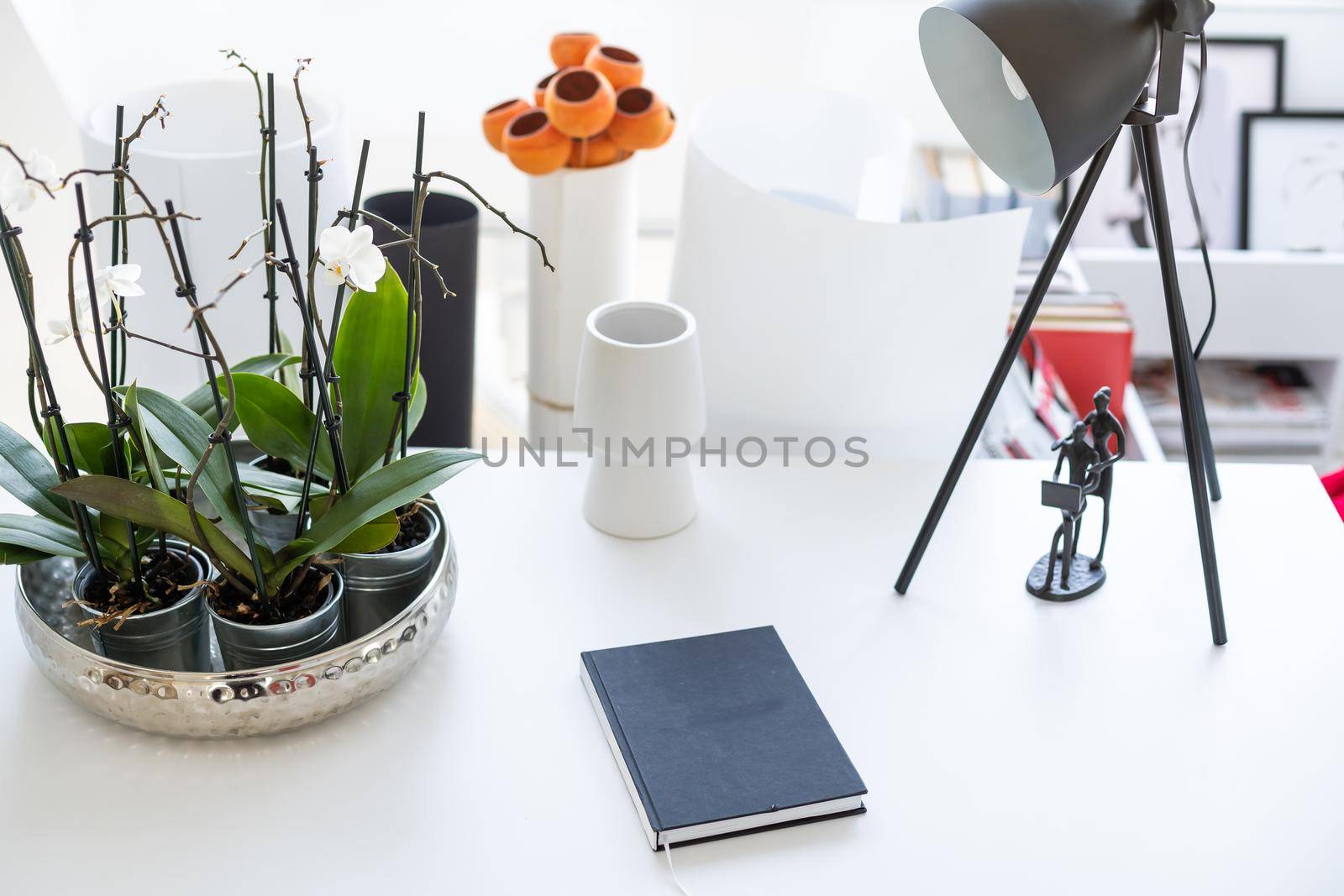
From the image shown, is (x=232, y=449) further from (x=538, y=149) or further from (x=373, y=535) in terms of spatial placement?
(x=538, y=149)

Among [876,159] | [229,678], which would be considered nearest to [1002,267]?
[876,159]

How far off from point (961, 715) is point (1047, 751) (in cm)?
6

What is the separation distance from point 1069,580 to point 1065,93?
45 cm

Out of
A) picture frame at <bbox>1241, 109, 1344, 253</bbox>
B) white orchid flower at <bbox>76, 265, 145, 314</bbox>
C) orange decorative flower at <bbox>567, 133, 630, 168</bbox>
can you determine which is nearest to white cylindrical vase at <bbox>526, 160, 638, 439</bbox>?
orange decorative flower at <bbox>567, 133, 630, 168</bbox>

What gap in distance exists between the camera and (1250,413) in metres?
2.17

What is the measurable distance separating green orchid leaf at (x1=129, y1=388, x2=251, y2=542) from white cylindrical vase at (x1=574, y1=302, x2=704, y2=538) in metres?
0.30

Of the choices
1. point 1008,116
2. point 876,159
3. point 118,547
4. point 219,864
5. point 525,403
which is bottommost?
point 525,403

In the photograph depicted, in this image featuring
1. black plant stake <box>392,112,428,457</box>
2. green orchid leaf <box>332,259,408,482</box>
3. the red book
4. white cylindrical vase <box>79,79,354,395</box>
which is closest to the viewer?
black plant stake <box>392,112,428,457</box>

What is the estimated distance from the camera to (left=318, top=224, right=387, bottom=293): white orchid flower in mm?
701

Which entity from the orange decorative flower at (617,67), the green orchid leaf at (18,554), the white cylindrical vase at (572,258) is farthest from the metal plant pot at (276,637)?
the orange decorative flower at (617,67)

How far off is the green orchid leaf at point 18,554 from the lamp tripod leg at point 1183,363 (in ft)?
2.51

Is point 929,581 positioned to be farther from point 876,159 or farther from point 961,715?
point 876,159

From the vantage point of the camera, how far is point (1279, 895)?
78 cm

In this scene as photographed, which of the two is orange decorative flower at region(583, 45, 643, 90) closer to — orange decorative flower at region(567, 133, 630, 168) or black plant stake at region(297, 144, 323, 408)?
orange decorative flower at region(567, 133, 630, 168)
